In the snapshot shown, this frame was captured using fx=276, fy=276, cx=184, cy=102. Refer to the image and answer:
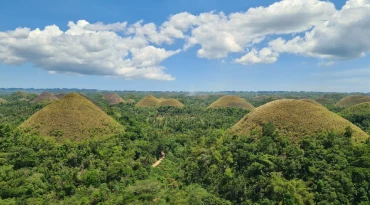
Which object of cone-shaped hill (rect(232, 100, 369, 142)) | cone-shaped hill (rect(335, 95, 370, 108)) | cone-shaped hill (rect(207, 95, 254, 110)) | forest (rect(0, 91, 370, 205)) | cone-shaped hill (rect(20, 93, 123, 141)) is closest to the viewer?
forest (rect(0, 91, 370, 205))

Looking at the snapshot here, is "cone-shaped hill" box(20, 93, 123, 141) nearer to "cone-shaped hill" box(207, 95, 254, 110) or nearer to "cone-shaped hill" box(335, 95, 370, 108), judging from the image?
"cone-shaped hill" box(207, 95, 254, 110)

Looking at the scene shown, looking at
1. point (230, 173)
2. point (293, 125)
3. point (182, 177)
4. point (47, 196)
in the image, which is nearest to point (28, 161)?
point (47, 196)

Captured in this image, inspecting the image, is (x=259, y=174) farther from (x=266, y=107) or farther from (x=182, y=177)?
(x=266, y=107)

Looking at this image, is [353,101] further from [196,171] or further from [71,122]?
[71,122]

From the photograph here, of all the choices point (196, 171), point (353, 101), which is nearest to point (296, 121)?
point (196, 171)

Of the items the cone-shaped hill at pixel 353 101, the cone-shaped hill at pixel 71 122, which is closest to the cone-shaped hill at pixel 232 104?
the cone-shaped hill at pixel 353 101

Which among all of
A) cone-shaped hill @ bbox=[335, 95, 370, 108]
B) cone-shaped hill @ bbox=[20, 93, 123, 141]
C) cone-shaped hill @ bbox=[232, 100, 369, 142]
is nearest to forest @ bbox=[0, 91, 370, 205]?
cone-shaped hill @ bbox=[232, 100, 369, 142]
